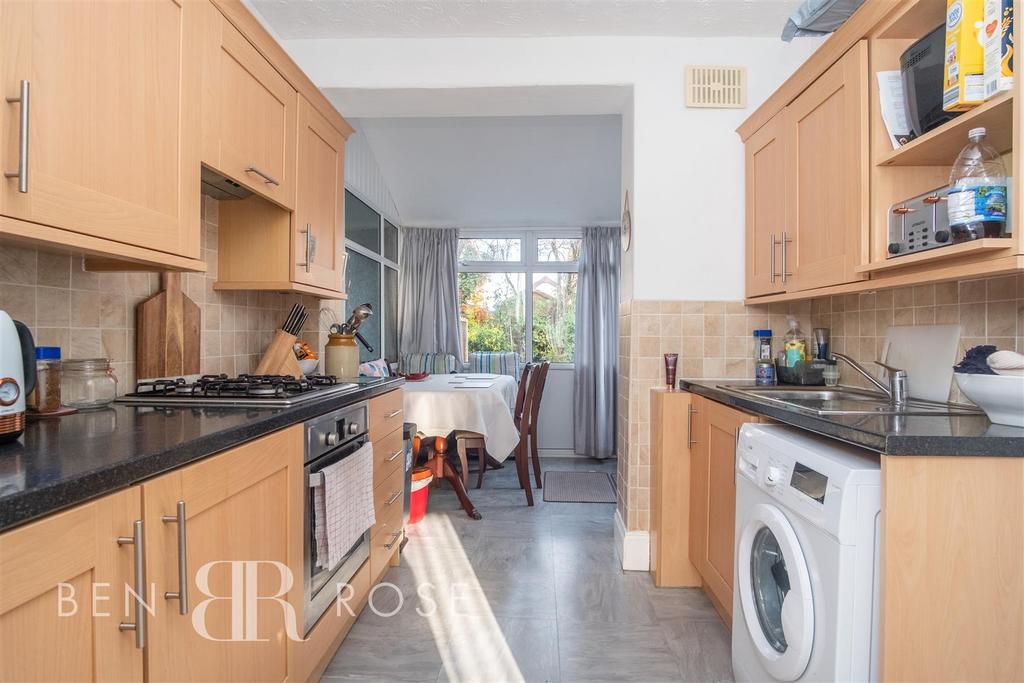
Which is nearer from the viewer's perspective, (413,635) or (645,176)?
(413,635)

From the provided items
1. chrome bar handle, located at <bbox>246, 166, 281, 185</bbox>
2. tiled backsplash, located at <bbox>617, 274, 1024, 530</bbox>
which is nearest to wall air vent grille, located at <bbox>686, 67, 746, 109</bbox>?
tiled backsplash, located at <bbox>617, 274, 1024, 530</bbox>

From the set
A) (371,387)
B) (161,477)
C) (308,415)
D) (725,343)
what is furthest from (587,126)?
(161,477)

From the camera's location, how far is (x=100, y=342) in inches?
64.8

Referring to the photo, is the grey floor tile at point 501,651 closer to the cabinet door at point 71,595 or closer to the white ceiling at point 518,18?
the cabinet door at point 71,595

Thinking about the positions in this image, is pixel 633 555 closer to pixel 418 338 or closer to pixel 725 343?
pixel 725 343

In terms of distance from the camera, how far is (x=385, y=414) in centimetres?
235

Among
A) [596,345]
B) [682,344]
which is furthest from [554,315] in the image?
[682,344]

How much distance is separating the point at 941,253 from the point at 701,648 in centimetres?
150

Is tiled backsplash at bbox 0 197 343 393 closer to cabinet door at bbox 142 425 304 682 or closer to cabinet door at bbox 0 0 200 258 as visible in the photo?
cabinet door at bbox 0 0 200 258

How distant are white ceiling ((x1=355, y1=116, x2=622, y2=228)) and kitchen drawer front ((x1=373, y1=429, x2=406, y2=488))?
274 centimetres

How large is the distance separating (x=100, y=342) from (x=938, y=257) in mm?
2371

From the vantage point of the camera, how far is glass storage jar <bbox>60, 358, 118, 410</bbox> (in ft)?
4.78

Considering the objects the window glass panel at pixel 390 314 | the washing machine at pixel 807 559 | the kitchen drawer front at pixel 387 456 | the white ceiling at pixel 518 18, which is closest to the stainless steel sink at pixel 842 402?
the washing machine at pixel 807 559

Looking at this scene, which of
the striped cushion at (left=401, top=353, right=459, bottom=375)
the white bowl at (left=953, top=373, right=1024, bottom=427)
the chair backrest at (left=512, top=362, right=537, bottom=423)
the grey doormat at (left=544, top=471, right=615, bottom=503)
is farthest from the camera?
the striped cushion at (left=401, top=353, right=459, bottom=375)
